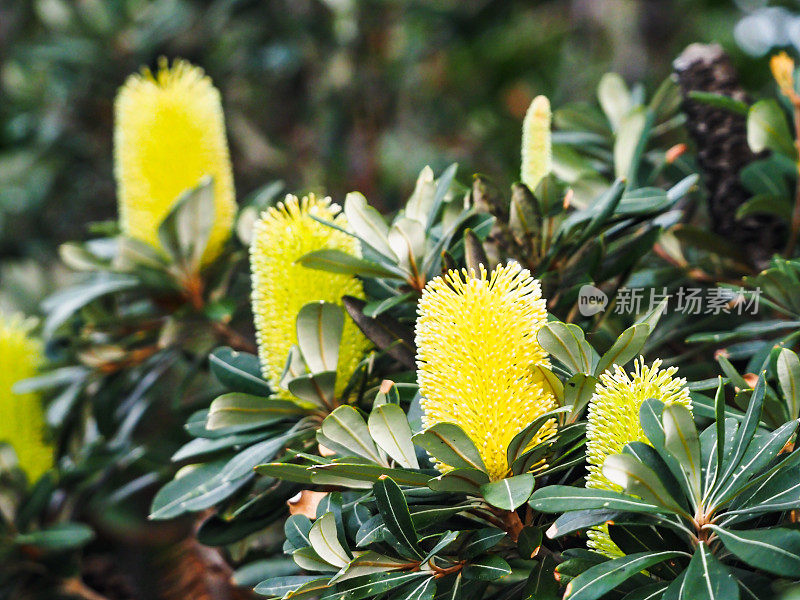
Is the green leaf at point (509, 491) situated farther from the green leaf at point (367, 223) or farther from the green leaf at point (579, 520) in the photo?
the green leaf at point (367, 223)

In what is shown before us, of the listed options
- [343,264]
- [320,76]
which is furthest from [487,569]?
[320,76]

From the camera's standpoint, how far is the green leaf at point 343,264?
0.51 m

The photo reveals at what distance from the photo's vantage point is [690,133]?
0.76 m

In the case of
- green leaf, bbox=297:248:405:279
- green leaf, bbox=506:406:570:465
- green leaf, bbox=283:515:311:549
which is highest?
green leaf, bbox=297:248:405:279

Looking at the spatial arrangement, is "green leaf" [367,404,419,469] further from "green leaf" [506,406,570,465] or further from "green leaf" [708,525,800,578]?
"green leaf" [708,525,800,578]

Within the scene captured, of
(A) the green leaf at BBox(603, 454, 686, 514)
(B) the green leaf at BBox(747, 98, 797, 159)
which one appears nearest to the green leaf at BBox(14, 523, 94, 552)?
(A) the green leaf at BBox(603, 454, 686, 514)

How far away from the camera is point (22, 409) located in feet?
2.85

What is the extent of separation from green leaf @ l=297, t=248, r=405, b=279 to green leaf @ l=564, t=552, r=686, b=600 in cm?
24

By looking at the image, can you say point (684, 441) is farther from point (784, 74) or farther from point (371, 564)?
point (784, 74)

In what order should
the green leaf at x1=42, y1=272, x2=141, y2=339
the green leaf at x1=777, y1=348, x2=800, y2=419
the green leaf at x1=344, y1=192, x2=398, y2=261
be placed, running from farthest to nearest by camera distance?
the green leaf at x1=42, y1=272, x2=141, y2=339, the green leaf at x1=344, y1=192, x2=398, y2=261, the green leaf at x1=777, y1=348, x2=800, y2=419

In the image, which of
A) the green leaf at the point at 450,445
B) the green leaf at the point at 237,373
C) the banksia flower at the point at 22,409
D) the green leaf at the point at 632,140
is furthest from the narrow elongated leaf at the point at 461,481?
the banksia flower at the point at 22,409

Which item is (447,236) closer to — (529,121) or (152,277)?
(529,121)

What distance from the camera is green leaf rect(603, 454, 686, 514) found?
34 centimetres

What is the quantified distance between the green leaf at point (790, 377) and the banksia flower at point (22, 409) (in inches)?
30.5
